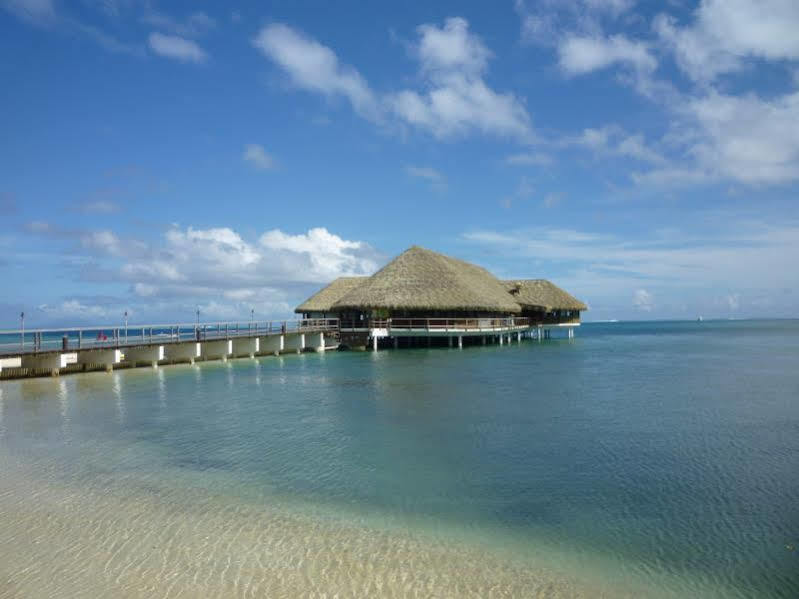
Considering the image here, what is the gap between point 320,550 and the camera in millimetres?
7211

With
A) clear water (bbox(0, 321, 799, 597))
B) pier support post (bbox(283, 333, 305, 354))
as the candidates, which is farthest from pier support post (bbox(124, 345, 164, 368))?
clear water (bbox(0, 321, 799, 597))

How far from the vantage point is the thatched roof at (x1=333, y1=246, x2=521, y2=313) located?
45.2m

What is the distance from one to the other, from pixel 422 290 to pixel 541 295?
2014cm

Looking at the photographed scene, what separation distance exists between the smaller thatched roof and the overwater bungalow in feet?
0.34

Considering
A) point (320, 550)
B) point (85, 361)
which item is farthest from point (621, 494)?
point (85, 361)

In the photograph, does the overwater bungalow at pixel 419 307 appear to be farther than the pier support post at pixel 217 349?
Yes

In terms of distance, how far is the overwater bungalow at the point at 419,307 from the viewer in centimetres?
4522

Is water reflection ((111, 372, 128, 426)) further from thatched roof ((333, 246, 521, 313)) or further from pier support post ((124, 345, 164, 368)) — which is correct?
thatched roof ((333, 246, 521, 313))

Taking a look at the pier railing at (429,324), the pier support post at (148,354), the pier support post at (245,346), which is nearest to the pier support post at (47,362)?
the pier support post at (148,354)

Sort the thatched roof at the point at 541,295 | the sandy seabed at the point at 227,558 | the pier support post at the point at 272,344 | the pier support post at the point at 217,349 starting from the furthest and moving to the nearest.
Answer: the thatched roof at the point at 541,295 → the pier support post at the point at 272,344 → the pier support post at the point at 217,349 → the sandy seabed at the point at 227,558

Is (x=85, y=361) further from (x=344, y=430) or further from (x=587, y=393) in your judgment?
(x=587, y=393)

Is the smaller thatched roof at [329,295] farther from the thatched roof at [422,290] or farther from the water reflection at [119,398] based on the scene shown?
the water reflection at [119,398]

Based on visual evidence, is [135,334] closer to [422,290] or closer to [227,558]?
[422,290]

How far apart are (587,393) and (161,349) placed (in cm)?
2469
